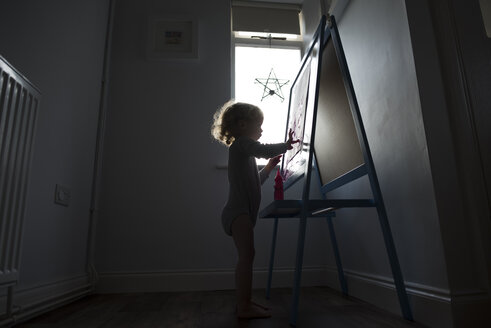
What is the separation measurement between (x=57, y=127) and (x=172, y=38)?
3.91ft

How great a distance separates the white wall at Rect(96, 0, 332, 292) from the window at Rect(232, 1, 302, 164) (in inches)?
6.8

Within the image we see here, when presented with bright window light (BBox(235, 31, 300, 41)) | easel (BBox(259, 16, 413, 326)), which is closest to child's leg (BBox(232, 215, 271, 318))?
easel (BBox(259, 16, 413, 326))

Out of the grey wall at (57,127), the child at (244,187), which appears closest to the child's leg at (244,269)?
the child at (244,187)

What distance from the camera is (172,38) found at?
2525 mm

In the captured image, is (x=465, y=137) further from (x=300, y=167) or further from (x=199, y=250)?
(x=199, y=250)

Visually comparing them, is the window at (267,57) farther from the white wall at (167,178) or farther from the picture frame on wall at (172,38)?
the picture frame on wall at (172,38)

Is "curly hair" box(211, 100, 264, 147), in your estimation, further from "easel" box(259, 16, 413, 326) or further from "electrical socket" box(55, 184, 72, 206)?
"electrical socket" box(55, 184, 72, 206)

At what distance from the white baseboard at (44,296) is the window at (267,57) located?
61.3 inches

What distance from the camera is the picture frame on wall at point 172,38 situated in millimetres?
2488

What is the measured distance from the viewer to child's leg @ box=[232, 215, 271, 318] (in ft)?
4.44

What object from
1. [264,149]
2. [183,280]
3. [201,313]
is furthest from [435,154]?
[183,280]

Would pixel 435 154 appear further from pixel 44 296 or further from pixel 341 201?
pixel 44 296

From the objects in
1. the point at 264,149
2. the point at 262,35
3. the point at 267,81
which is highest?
the point at 262,35

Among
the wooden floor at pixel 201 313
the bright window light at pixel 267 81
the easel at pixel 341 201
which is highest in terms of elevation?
the bright window light at pixel 267 81
